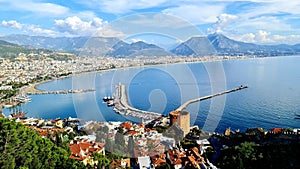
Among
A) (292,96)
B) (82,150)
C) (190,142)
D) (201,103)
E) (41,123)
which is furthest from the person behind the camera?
(292,96)

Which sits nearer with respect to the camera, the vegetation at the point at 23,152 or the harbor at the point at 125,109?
the vegetation at the point at 23,152

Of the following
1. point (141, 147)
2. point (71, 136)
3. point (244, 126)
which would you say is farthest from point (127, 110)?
point (141, 147)

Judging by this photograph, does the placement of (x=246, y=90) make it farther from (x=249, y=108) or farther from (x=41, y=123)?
(x=41, y=123)

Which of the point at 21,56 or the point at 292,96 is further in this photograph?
the point at 21,56

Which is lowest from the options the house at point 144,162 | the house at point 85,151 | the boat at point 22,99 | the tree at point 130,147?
the boat at point 22,99

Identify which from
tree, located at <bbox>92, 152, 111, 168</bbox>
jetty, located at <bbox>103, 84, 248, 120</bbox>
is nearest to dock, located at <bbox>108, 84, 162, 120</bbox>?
jetty, located at <bbox>103, 84, 248, 120</bbox>

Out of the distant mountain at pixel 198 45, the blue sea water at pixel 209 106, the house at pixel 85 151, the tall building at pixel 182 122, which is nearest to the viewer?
the house at pixel 85 151

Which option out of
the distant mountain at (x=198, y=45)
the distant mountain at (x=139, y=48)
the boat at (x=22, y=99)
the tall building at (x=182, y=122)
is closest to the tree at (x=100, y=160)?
the distant mountain at (x=139, y=48)

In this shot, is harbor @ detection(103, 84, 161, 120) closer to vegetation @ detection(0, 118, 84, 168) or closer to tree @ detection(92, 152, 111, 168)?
tree @ detection(92, 152, 111, 168)

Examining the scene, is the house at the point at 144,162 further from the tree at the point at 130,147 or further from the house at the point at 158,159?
the tree at the point at 130,147
